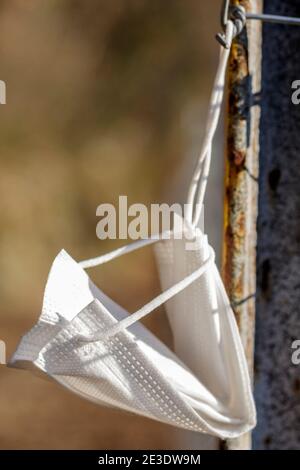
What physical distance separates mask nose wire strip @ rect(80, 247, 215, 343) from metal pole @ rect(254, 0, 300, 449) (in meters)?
0.19

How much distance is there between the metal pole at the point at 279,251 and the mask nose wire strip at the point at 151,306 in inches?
7.4

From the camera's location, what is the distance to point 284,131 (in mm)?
1025

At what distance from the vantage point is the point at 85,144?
981 millimetres

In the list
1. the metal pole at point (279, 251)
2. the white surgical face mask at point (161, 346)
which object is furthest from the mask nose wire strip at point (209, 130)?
the metal pole at point (279, 251)

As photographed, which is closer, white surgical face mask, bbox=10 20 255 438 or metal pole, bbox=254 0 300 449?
white surgical face mask, bbox=10 20 255 438

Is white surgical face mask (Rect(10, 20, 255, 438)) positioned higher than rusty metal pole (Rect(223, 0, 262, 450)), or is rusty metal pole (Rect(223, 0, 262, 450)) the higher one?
rusty metal pole (Rect(223, 0, 262, 450))

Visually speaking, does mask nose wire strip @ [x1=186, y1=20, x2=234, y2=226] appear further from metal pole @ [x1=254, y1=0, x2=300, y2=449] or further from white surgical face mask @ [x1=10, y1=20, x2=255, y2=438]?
metal pole @ [x1=254, y1=0, x2=300, y2=449]

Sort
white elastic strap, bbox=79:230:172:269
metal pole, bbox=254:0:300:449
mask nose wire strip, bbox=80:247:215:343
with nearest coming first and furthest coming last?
mask nose wire strip, bbox=80:247:215:343 → white elastic strap, bbox=79:230:172:269 → metal pole, bbox=254:0:300:449

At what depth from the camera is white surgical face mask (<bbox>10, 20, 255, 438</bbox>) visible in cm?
82

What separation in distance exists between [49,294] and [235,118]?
400 millimetres

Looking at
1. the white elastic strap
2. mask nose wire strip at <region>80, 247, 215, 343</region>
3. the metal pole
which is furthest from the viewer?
the metal pole

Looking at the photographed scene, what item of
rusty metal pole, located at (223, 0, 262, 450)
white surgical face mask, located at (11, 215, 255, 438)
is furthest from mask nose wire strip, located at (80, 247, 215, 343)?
rusty metal pole, located at (223, 0, 262, 450)

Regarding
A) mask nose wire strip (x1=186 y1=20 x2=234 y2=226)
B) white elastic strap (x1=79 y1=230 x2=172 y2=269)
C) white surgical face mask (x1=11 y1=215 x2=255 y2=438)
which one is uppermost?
mask nose wire strip (x1=186 y1=20 x2=234 y2=226)
